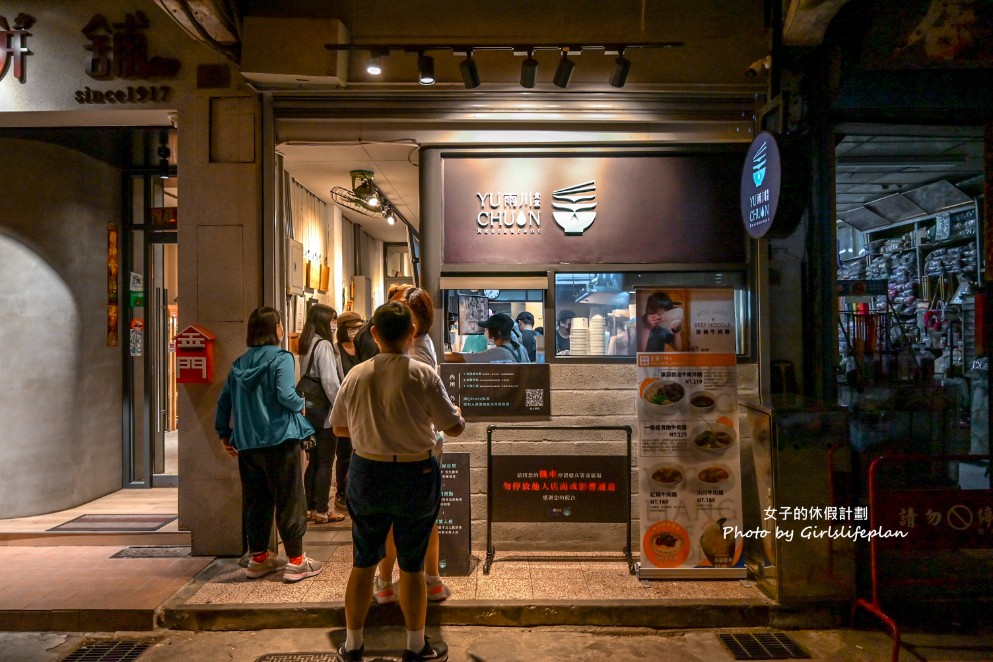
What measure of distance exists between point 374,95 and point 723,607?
4.68 meters

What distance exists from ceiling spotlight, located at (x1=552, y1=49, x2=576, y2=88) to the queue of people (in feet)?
6.77

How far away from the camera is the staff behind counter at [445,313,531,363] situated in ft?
16.9

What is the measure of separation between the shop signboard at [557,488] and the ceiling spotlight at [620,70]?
2922mm

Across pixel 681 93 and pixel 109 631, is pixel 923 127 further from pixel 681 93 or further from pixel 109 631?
pixel 109 631

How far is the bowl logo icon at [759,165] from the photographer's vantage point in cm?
463

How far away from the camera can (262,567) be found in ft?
15.0

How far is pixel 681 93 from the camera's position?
5.20 m

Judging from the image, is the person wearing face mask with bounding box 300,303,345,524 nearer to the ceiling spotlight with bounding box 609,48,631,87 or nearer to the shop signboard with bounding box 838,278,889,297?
the ceiling spotlight with bounding box 609,48,631,87

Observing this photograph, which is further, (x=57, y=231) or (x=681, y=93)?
(x=57, y=231)

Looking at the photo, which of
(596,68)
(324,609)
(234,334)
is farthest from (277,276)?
(596,68)

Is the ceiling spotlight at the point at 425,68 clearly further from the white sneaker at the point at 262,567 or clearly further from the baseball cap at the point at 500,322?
the white sneaker at the point at 262,567

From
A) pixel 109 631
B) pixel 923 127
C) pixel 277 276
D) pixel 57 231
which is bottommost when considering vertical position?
pixel 109 631

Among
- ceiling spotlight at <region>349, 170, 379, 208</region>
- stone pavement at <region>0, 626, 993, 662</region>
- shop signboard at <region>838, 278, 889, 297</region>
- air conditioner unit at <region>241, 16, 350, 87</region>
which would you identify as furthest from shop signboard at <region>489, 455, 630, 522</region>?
ceiling spotlight at <region>349, 170, 379, 208</region>

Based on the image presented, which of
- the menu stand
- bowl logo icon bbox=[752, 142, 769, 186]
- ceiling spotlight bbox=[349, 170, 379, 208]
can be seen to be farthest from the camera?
ceiling spotlight bbox=[349, 170, 379, 208]
